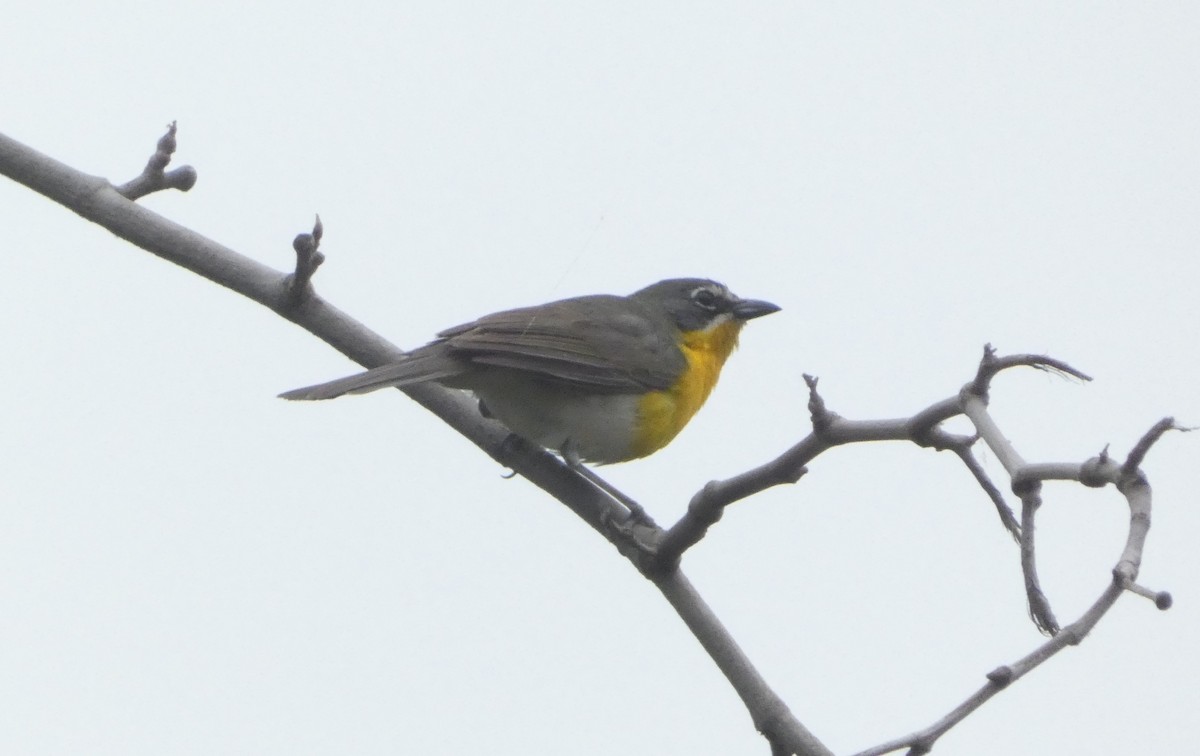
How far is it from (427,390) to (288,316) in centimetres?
86

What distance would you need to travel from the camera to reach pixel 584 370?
737 cm

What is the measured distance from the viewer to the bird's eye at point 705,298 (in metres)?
9.05

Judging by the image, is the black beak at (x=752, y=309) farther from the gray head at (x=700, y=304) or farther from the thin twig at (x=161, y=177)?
the thin twig at (x=161, y=177)

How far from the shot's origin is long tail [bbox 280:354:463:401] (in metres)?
5.83

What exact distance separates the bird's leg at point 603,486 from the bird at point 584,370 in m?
0.01

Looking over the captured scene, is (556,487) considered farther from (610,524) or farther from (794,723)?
(794,723)

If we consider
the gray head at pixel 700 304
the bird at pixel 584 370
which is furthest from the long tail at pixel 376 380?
the gray head at pixel 700 304

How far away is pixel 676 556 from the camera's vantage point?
4668 millimetres

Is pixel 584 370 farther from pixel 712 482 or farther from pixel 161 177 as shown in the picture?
pixel 712 482

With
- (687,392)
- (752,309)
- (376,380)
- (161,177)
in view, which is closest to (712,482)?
(376,380)

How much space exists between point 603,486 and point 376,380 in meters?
1.27

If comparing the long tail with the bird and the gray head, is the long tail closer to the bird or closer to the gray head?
the bird

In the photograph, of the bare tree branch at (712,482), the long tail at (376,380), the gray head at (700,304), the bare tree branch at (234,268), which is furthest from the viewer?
the gray head at (700,304)

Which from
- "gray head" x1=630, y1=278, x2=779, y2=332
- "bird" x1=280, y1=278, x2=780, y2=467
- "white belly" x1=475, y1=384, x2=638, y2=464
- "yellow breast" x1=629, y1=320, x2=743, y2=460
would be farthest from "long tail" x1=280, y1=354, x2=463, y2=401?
"gray head" x1=630, y1=278, x2=779, y2=332
